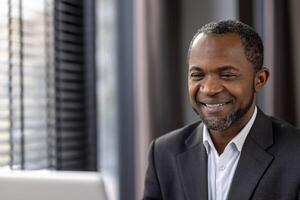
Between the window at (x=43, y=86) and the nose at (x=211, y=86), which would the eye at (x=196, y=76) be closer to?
the nose at (x=211, y=86)

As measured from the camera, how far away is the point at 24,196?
2.29 feet

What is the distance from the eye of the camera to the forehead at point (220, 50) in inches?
45.8

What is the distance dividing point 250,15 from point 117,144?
78 centimetres

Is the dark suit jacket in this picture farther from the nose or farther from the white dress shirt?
the nose

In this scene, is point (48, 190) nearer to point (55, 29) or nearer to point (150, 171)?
point (150, 171)

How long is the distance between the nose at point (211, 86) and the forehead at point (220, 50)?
43mm

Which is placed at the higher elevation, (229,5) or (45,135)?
(229,5)

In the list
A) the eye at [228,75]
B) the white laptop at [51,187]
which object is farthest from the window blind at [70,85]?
the white laptop at [51,187]

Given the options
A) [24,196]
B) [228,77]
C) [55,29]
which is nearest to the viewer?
[24,196]

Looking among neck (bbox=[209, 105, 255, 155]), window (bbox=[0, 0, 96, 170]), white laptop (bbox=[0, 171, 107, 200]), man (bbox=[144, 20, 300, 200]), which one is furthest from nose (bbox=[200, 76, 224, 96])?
window (bbox=[0, 0, 96, 170])

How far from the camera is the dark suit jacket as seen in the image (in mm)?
1172

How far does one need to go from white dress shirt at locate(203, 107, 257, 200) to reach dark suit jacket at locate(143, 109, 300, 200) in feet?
0.06

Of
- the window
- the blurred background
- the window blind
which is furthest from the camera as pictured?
the window blind

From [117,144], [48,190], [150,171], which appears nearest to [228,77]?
[150,171]
